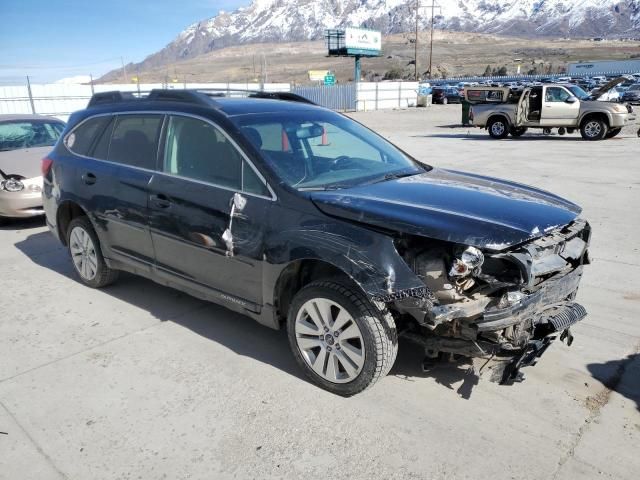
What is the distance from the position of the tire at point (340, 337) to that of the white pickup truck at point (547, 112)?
17.7m

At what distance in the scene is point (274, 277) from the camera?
3525mm

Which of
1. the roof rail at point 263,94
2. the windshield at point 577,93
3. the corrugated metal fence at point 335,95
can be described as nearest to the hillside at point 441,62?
the corrugated metal fence at point 335,95

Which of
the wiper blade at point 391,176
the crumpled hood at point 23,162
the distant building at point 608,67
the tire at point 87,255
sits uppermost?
the distant building at point 608,67

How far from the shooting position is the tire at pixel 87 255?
5.07 m

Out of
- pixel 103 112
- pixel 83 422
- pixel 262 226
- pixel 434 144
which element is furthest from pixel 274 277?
pixel 434 144

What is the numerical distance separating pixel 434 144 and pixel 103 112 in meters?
14.6

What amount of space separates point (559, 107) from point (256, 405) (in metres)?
18.3

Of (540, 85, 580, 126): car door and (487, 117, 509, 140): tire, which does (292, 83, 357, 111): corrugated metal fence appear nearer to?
(487, 117, 509, 140): tire

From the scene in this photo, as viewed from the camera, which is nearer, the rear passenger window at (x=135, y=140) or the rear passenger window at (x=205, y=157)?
the rear passenger window at (x=205, y=157)

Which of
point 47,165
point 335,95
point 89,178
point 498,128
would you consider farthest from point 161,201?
point 335,95

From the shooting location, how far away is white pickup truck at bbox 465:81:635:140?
18.0 metres

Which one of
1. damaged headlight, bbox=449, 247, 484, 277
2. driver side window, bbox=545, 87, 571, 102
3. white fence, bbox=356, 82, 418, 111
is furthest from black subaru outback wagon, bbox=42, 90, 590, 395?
white fence, bbox=356, 82, 418, 111

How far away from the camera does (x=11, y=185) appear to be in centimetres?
746

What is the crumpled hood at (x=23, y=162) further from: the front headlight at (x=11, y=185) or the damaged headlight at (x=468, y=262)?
the damaged headlight at (x=468, y=262)
